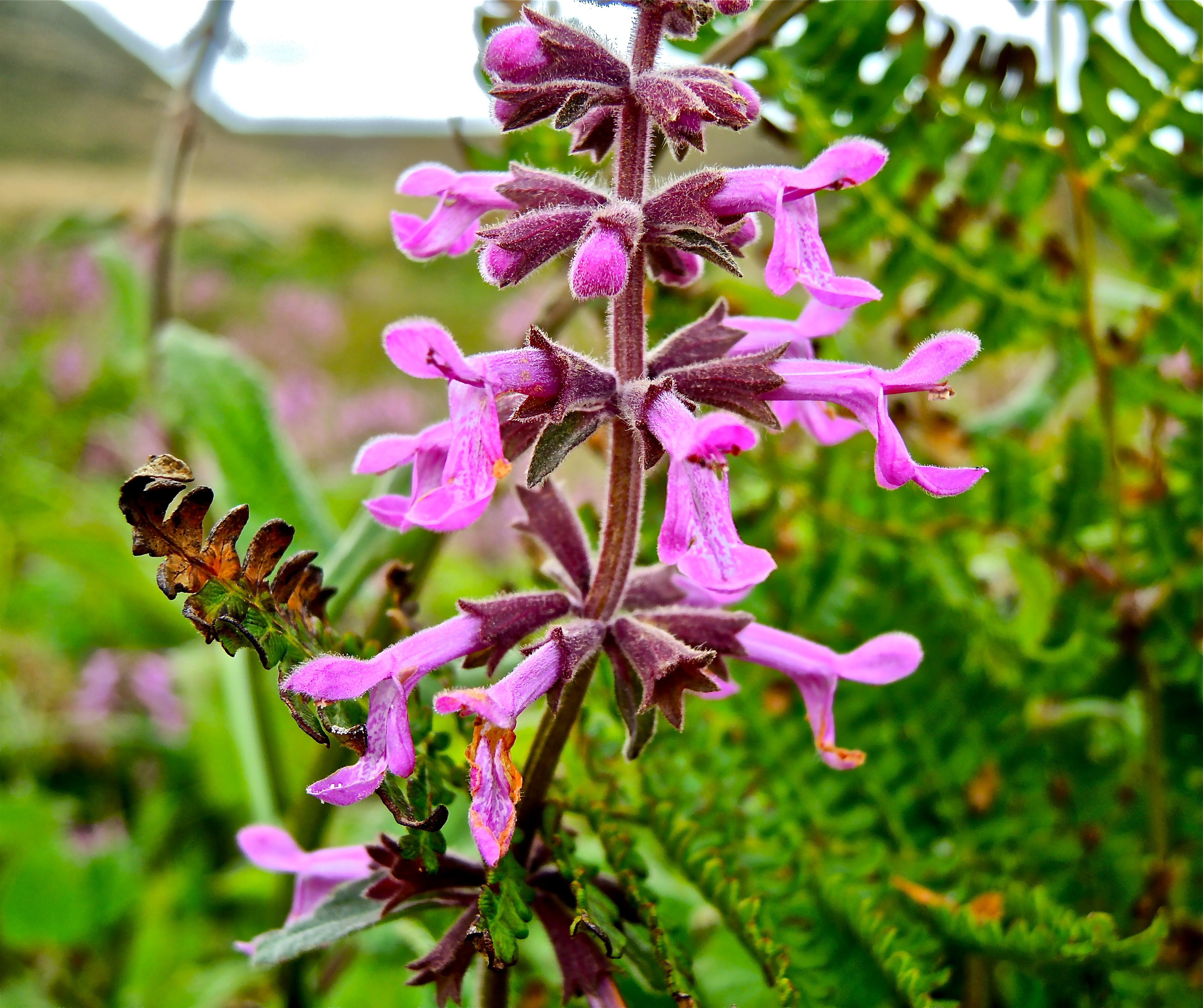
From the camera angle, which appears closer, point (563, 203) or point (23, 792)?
point (563, 203)

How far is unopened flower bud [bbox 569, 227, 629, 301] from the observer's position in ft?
1.79

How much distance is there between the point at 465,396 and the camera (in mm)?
585

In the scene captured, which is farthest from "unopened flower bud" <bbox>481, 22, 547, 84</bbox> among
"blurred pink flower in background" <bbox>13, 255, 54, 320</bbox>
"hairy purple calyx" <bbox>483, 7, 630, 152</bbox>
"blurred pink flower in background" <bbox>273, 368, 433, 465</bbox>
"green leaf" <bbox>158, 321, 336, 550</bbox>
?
"blurred pink flower in background" <bbox>13, 255, 54, 320</bbox>

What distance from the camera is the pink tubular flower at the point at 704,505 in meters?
0.52

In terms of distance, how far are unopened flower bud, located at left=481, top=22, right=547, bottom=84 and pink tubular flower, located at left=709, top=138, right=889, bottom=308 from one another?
0.49 ft

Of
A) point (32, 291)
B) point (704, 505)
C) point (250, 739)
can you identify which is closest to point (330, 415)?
point (32, 291)

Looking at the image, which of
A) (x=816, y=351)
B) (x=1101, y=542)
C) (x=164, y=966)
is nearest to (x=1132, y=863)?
(x=1101, y=542)

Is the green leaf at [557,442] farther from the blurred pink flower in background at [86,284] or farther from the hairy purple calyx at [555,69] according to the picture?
the blurred pink flower in background at [86,284]

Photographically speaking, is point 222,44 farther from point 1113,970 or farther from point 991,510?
point 1113,970

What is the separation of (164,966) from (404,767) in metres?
1.38

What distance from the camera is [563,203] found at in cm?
65

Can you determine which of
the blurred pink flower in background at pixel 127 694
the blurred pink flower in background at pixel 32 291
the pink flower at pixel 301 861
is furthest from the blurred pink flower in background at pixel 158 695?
the blurred pink flower in background at pixel 32 291

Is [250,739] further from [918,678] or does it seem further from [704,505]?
[704,505]

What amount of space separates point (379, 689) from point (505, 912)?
158mm
